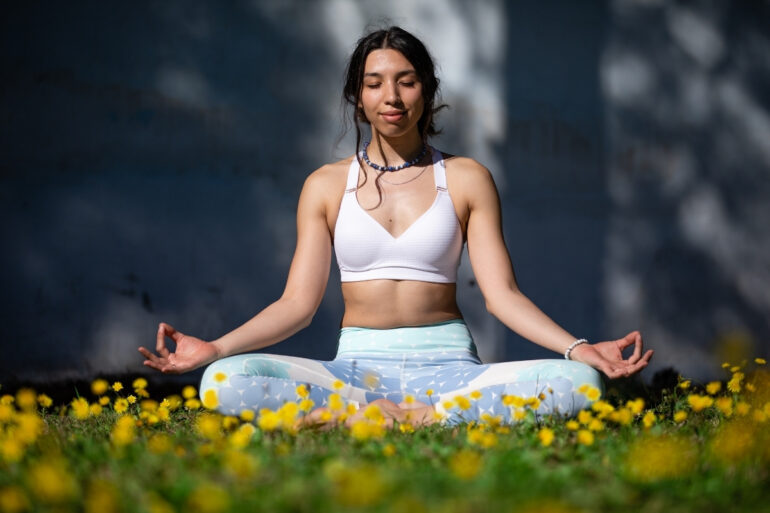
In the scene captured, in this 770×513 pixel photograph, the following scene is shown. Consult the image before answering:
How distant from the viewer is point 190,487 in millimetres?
1825

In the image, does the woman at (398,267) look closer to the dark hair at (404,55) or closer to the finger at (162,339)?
the dark hair at (404,55)

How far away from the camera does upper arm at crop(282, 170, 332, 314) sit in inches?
134

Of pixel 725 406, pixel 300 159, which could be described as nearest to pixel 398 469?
pixel 725 406

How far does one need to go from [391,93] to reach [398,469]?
5.74ft

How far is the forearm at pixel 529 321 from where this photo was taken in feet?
9.95

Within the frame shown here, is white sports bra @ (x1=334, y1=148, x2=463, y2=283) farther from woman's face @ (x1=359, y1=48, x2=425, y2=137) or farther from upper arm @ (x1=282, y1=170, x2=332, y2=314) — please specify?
woman's face @ (x1=359, y1=48, x2=425, y2=137)

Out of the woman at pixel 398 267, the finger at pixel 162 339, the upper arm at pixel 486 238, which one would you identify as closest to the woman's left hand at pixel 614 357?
the woman at pixel 398 267

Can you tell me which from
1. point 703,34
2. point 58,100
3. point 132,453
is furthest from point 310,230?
point 703,34

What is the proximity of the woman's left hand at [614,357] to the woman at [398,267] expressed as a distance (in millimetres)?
18

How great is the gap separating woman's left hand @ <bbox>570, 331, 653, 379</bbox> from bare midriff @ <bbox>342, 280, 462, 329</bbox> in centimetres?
65

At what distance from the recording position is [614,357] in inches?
110

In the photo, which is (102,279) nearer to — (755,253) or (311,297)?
(311,297)

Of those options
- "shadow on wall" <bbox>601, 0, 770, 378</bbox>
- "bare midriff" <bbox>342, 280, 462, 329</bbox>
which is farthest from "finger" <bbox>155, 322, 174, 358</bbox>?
"shadow on wall" <bbox>601, 0, 770, 378</bbox>

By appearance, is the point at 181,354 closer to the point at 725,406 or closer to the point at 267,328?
the point at 267,328
